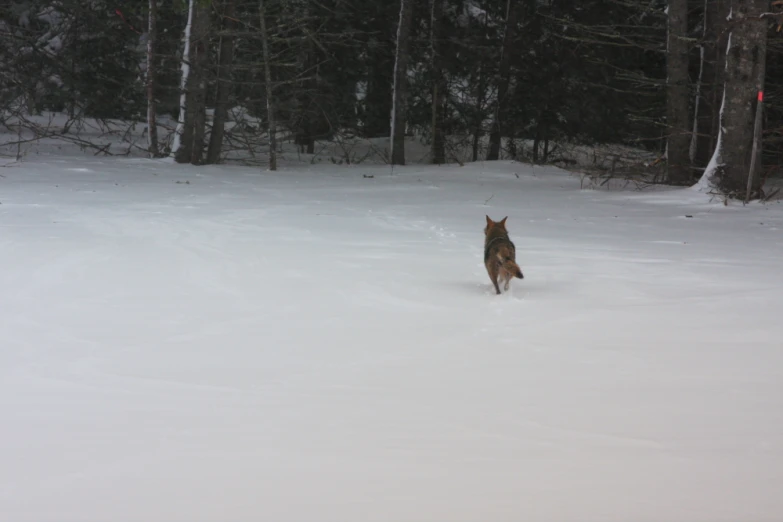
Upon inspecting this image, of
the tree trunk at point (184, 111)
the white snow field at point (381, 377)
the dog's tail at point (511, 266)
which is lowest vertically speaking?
the white snow field at point (381, 377)

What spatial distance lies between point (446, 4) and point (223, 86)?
31.8 ft

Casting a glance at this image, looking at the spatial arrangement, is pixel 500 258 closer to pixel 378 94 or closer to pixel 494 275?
pixel 494 275

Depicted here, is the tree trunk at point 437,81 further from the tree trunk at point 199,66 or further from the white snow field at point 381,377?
the white snow field at point 381,377

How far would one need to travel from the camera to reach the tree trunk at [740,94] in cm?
1286

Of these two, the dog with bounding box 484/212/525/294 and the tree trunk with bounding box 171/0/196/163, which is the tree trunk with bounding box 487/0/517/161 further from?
the dog with bounding box 484/212/525/294

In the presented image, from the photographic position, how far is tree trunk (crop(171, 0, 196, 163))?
715 inches

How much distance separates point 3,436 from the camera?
322cm

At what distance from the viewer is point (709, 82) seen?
16.9 meters

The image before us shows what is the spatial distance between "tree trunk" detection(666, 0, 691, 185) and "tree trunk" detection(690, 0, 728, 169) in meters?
0.36

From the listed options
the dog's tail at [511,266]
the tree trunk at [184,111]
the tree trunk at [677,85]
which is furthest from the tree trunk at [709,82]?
the tree trunk at [184,111]

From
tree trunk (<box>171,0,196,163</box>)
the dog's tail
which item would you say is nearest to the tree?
tree trunk (<box>171,0,196,163</box>)

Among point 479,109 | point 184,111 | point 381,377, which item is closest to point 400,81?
point 479,109

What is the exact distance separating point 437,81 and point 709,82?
8.56 meters

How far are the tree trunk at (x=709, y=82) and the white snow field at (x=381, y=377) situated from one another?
7924 mm
